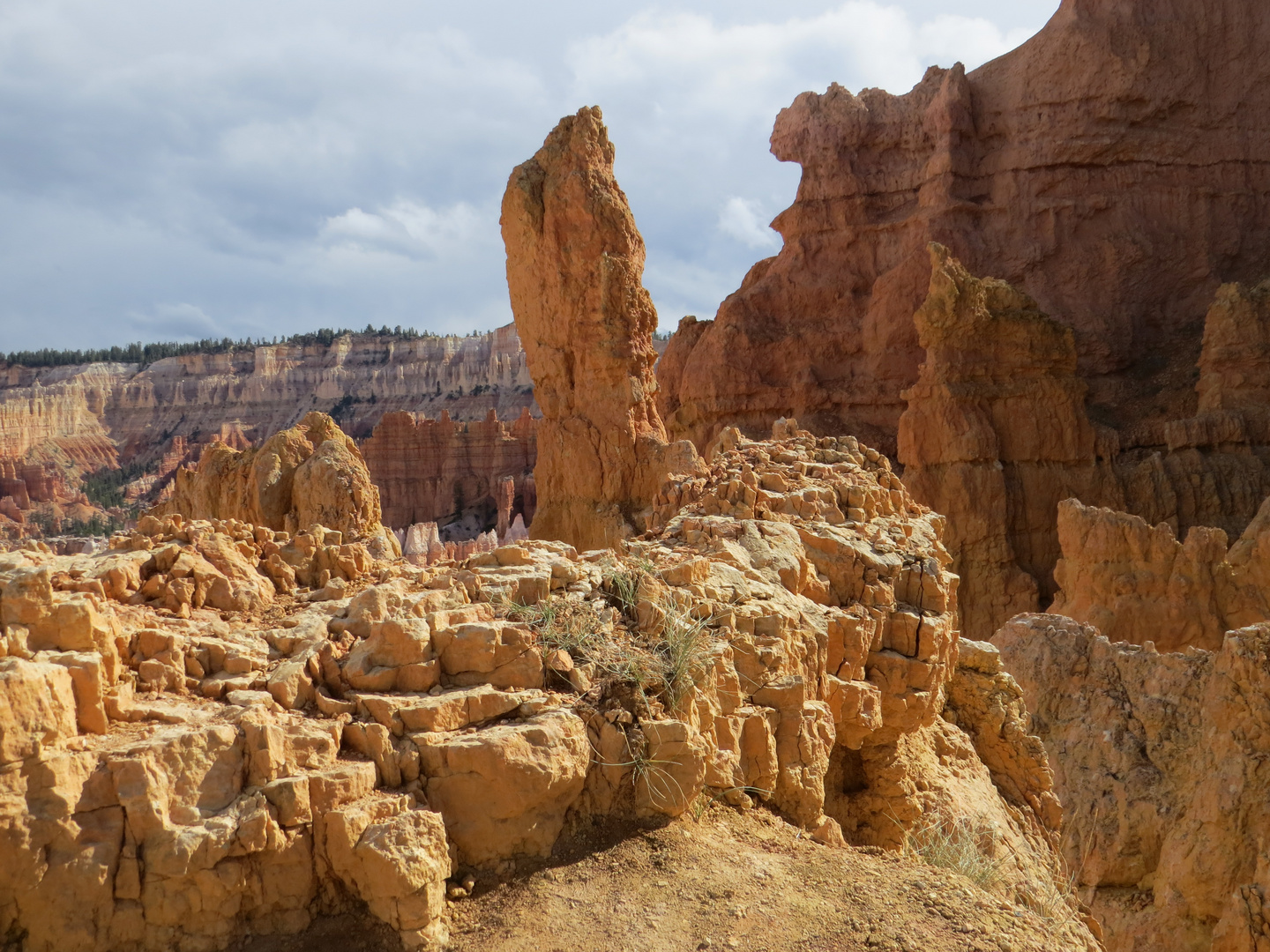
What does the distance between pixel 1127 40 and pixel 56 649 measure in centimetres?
2736

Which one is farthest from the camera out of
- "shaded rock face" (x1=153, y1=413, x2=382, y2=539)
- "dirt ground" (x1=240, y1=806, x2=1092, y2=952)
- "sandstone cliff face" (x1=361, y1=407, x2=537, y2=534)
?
"sandstone cliff face" (x1=361, y1=407, x2=537, y2=534)

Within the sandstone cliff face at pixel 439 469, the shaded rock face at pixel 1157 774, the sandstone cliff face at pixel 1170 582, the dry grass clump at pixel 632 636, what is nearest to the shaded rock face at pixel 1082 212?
the sandstone cliff face at pixel 1170 582

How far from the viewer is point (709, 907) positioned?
3055 millimetres

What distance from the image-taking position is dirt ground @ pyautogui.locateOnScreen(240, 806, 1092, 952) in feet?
9.39

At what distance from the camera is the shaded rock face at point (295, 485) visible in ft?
35.4

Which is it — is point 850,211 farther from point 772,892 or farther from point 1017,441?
point 772,892

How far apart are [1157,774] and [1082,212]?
1866 centimetres

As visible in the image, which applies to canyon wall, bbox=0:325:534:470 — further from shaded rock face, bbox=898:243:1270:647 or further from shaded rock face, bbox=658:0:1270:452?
shaded rock face, bbox=898:243:1270:647

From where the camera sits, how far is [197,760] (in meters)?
2.81

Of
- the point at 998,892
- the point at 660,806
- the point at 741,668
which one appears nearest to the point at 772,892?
the point at 660,806

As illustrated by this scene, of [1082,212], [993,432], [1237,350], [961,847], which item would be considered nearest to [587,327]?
[961,847]

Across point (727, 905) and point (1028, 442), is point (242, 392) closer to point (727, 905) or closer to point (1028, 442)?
point (1028, 442)

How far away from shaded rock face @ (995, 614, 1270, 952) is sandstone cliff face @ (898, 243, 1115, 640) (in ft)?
29.8

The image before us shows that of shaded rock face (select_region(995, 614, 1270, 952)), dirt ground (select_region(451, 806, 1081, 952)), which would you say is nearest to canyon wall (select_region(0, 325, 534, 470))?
shaded rock face (select_region(995, 614, 1270, 952))
